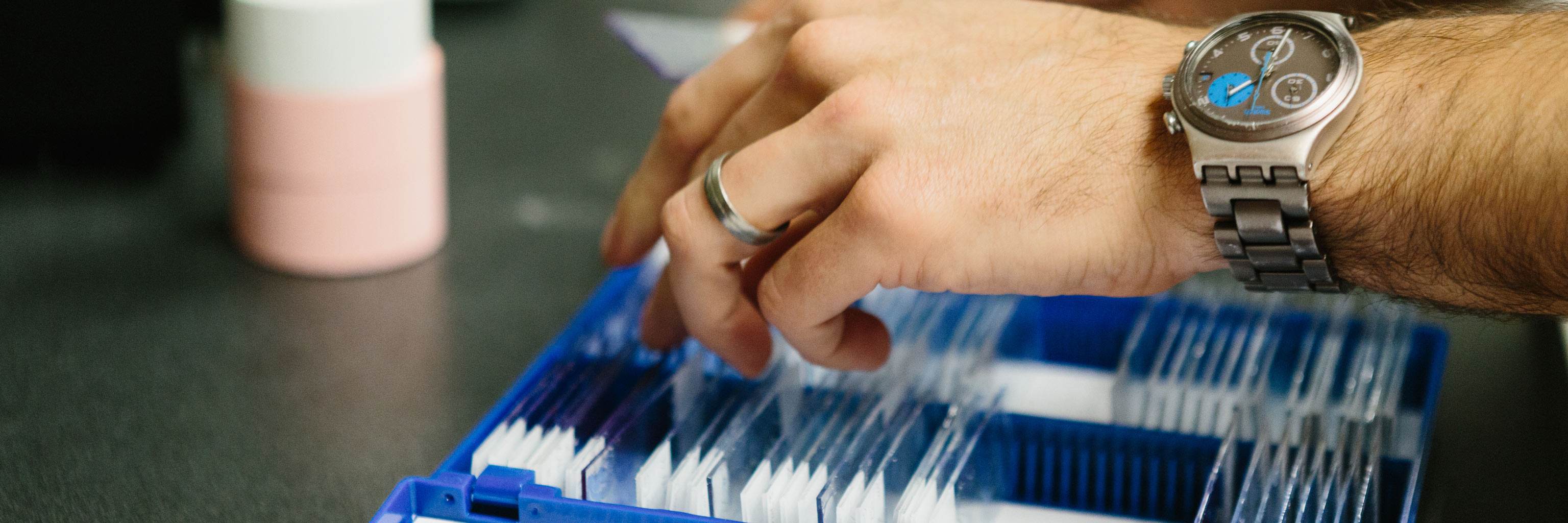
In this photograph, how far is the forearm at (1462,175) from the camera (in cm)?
63

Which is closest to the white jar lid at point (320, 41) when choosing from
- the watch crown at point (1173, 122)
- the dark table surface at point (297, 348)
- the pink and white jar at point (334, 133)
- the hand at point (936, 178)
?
the pink and white jar at point (334, 133)

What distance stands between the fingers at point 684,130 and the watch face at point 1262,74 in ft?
0.95

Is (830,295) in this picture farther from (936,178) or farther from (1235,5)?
(1235,5)

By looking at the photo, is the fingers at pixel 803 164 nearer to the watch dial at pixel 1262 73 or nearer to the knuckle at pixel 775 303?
the knuckle at pixel 775 303

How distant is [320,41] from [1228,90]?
0.61 m

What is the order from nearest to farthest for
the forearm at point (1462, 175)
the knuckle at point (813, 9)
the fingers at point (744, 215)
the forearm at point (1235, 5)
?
the forearm at point (1462, 175), the fingers at point (744, 215), the knuckle at point (813, 9), the forearm at point (1235, 5)

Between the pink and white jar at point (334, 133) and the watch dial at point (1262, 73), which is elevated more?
the watch dial at point (1262, 73)

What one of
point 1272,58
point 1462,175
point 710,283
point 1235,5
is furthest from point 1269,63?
point 1235,5

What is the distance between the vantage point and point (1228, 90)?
669 millimetres

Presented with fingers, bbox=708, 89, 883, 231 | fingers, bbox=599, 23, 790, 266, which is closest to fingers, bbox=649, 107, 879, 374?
fingers, bbox=708, 89, 883, 231

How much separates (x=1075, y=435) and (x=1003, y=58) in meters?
0.23

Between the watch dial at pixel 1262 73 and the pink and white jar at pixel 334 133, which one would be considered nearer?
the watch dial at pixel 1262 73

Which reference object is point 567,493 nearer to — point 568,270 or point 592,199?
point 568,270

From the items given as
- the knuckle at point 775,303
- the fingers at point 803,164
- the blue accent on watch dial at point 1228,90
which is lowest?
the knuckle at point 775,303
